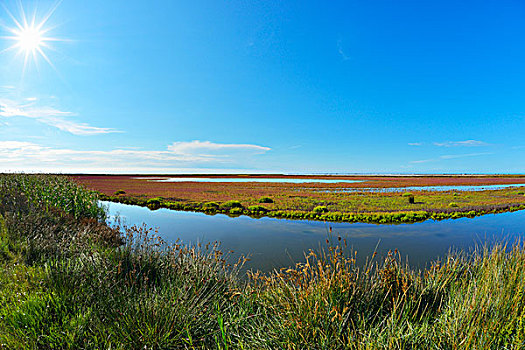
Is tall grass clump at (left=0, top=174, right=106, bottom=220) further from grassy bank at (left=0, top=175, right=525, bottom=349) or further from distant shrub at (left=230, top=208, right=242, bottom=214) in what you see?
distant shrub at (left=230, top=208, right=242, bottom=214)

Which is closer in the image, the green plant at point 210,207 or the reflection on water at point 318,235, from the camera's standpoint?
the reflection on water at point 318,235

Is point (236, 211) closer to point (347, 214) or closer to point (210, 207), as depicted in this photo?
point (210, 207)

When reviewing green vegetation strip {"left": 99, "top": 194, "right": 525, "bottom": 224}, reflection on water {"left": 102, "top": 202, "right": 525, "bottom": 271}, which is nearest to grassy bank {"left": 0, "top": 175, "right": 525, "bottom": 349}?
reflection on water {"left": 102, "top": 202, "right": 525, "bottom": 271}

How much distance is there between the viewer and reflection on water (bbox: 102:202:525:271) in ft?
46.6

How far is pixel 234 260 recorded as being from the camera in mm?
12406

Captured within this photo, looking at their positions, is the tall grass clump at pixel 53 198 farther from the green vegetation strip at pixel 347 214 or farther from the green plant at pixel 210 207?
the green vegetation strip at pixel 347 214

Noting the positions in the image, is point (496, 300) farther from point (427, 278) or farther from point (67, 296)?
point (67, 296)

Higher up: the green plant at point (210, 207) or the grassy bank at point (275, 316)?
the grassy bank at point (275, 316)

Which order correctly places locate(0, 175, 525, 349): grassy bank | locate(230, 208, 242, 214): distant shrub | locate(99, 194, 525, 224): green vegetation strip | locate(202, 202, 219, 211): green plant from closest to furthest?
locate(0, 175, 525, 349): grassy bank
locate(99, 194, 525, 224): green vegetation strip
locate(230, 208, 242, 214): distant shrub
locate(202, 202, 219, 211): green plant

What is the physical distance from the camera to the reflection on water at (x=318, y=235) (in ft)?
46.6

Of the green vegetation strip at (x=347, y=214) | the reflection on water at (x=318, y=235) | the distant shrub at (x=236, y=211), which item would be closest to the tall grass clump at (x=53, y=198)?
the reflection on water at (x=318, y=235)

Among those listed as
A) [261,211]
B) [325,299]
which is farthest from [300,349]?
[261,211]

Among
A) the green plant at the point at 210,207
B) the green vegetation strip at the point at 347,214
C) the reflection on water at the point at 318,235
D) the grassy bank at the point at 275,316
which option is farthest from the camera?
the green plant at the point at 210,207

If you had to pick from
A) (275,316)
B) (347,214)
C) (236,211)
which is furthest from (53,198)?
(347,214)
